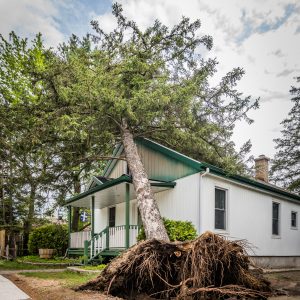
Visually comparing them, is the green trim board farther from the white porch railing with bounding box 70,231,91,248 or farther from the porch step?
the porch step

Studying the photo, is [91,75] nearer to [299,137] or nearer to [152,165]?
[152,165]

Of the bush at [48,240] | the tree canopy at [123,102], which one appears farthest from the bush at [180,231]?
the bush at [48,240]

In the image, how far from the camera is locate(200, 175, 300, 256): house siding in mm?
13711

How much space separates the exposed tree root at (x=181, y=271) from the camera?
7.24 m

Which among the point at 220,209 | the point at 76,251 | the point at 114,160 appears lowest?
the point at 76,251

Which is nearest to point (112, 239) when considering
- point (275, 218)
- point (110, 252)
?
point (110, 252)

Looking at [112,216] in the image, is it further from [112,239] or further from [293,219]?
[293,219]

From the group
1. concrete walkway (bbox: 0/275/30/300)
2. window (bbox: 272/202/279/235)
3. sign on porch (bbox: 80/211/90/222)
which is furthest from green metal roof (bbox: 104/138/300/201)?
sign on porch (bbox: 80/211/90/222)

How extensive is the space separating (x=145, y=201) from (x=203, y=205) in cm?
256

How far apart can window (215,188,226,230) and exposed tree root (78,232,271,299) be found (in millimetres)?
6139

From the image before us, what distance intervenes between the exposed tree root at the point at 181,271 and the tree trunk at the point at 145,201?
10.2 feet

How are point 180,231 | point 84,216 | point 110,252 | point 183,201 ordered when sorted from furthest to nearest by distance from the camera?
point 84,216
point 110,252
point 183,201
point 180,231


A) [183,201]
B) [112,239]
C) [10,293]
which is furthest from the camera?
[112,239]

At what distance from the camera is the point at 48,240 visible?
74.6ft
